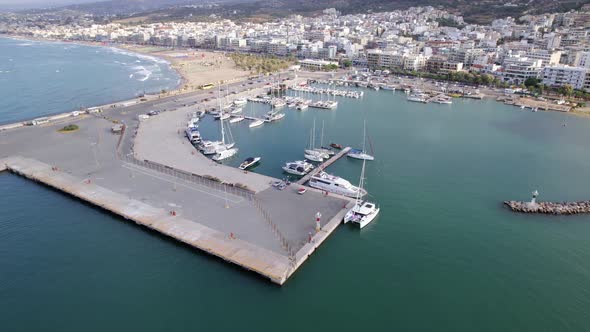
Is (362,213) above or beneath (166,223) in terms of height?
above

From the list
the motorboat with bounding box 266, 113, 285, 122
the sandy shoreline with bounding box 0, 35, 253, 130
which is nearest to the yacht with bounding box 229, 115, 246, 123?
the motorboat with bounding box 266, 113, 285, 122

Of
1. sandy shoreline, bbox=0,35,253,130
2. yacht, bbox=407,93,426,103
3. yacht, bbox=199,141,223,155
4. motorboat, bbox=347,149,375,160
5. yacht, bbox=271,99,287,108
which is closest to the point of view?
motorboat, bbox=347,149,375,160

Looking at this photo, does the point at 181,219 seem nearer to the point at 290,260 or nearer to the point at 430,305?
the point at 290,260

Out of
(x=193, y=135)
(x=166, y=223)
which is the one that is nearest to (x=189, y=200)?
(x=166, y=223)

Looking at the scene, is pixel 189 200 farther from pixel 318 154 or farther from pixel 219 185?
pixel 318 154

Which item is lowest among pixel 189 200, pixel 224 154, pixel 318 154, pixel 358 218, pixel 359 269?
pixel 359 269

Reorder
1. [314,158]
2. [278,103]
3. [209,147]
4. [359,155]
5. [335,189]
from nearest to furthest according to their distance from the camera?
[335,189]
[314,158]
[359,155]
[209,147]
[278,103]

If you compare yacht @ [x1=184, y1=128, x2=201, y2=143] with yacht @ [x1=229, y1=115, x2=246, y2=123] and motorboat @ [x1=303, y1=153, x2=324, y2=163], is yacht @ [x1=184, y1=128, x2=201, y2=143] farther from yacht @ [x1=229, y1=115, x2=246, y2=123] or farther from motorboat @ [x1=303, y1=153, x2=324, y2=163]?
motorboat @ [x1=303, y1=153, x2=324, y2=163]
